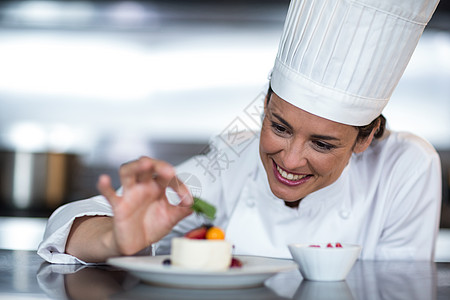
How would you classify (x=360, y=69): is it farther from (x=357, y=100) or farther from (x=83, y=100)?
(x=83, y=100)

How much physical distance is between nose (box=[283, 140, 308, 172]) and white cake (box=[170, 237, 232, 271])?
0.51 metres

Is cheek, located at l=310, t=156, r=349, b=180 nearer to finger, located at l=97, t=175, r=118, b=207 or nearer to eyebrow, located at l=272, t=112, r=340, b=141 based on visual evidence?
eyebrow, located at l=272, t=112, r=340, b=141

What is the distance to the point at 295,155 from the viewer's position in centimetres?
129

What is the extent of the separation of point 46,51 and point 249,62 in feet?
3.71

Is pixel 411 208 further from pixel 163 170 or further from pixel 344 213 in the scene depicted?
pixel 163 170

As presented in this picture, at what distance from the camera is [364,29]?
1.21 metres

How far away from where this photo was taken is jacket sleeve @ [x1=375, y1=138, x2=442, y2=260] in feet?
5.24

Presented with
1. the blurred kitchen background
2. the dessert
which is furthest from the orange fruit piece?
the blurred kitchen background

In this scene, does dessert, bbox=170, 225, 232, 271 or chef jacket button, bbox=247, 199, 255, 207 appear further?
chef jacket button, bbox=247, 199, 255, 207

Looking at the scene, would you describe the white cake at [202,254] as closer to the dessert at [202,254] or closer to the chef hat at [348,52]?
the dessert at [202,254]

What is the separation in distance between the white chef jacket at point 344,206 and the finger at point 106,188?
0.67 metres

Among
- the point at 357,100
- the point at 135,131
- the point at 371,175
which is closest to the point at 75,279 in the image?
the point at 357,100

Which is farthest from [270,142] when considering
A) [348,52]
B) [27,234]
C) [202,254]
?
[27,234]

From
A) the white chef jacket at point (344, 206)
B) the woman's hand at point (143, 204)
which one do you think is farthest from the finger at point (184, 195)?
the white chef jacket at point (344, 206)
